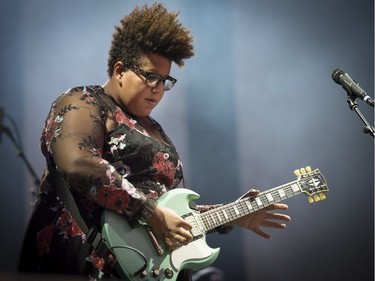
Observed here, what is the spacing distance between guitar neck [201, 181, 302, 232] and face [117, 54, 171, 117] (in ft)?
1.39

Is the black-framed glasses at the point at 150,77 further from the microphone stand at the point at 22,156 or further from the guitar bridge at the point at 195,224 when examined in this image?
the microphone stand at the point at 22,156

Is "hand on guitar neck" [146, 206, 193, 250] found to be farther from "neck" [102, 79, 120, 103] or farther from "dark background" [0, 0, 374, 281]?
"dark background" [0, 0, 374, 281]

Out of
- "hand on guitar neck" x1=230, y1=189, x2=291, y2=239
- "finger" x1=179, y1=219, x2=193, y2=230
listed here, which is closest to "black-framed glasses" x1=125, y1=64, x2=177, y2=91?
"finger" x1=179, y1=219, x2=193, y2=230

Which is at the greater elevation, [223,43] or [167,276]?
[223,43]

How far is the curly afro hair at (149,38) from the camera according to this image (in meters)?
2.08

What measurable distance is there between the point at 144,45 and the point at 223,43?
124 centimetres

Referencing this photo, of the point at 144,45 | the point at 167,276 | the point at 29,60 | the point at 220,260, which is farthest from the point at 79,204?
the point at 220,260

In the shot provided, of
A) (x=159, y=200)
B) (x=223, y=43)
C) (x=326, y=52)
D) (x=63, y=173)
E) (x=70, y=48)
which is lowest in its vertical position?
(x=159, y=200)

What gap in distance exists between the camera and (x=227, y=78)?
326 cm

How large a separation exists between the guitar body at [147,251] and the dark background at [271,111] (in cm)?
117

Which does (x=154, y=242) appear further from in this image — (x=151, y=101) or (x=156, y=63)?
(x=156, y=63)

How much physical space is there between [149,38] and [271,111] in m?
1.38

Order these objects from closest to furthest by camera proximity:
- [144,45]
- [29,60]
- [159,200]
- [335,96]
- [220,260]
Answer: [159,200]
[144,45]
[29,60]
[220,260]
[335,96]

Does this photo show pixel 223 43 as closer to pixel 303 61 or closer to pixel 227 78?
pixel 227 78
